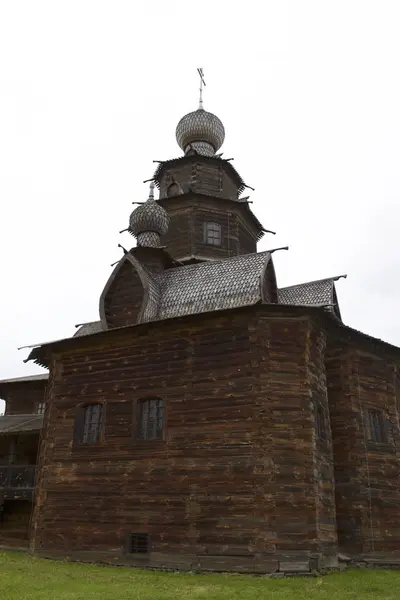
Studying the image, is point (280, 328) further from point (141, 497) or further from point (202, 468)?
point (141, 497)

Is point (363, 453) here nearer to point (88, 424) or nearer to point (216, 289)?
point (216, 289)

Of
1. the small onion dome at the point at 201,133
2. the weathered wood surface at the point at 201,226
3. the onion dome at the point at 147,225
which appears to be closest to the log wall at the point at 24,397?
the onion dome at the point at 147,225

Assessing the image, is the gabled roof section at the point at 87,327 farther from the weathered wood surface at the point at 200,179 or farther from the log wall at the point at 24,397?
the weathered wood surface at the point at 200,179

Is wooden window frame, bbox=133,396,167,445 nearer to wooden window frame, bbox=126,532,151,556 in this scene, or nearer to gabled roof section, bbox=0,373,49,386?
wooden window frame, bbox=126,532,151,556

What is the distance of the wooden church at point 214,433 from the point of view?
1341 cm

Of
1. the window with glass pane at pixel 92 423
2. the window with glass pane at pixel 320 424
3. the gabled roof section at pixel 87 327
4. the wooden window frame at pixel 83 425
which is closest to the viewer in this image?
the window with glass pane at pixel 320 424

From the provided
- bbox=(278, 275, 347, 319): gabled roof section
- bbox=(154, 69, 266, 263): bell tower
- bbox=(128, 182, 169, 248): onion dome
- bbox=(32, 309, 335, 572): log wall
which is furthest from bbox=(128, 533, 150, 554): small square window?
bbox=(154, 69, 266, 263): bell tower

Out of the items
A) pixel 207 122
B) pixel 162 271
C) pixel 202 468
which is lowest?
pixel 202 468

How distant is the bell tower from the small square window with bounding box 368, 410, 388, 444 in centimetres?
915

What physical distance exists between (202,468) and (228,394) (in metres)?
2.07

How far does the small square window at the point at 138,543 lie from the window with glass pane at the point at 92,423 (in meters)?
3.03

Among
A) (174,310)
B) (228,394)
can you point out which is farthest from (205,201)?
(228,394)

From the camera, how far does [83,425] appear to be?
16.5 meters

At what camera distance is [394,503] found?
15.9 meters
